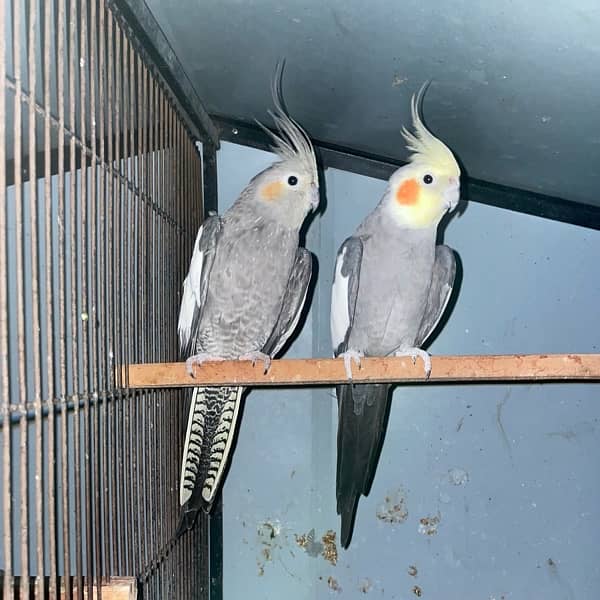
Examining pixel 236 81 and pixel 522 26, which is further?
pixel 236 81

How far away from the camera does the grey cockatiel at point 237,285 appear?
169cm

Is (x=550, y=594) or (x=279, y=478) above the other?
(x=279, y=478)

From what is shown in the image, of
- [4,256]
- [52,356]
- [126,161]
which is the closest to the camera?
[4,256]

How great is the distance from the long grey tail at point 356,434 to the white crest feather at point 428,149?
60cm

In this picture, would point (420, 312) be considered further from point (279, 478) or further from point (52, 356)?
point (52, 356)

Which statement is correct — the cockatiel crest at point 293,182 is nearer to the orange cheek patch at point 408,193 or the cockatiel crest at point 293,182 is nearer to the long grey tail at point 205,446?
the orange cheek patch at point 408,193

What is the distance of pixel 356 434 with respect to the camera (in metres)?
1.80

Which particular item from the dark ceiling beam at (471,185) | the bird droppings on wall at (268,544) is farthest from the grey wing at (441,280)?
the bird droppings on wall at (268,544)

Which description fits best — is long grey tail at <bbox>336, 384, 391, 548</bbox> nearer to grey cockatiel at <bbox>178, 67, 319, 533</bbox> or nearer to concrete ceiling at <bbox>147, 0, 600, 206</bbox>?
grey cockatiel at <bbox>178, 67, 319, 533</bbox>

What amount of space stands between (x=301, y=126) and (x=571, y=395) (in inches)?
44.9

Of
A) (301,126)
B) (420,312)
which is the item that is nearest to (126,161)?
(301,126)

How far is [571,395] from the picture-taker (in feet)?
6.66

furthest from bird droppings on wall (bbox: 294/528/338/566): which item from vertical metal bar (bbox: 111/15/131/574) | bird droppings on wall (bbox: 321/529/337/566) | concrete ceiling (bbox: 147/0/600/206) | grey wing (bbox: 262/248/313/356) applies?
concrete ceiling (bbox: 147/0/600/206)

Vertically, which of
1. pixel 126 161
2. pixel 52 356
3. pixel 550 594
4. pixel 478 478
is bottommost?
pixel 550 594
